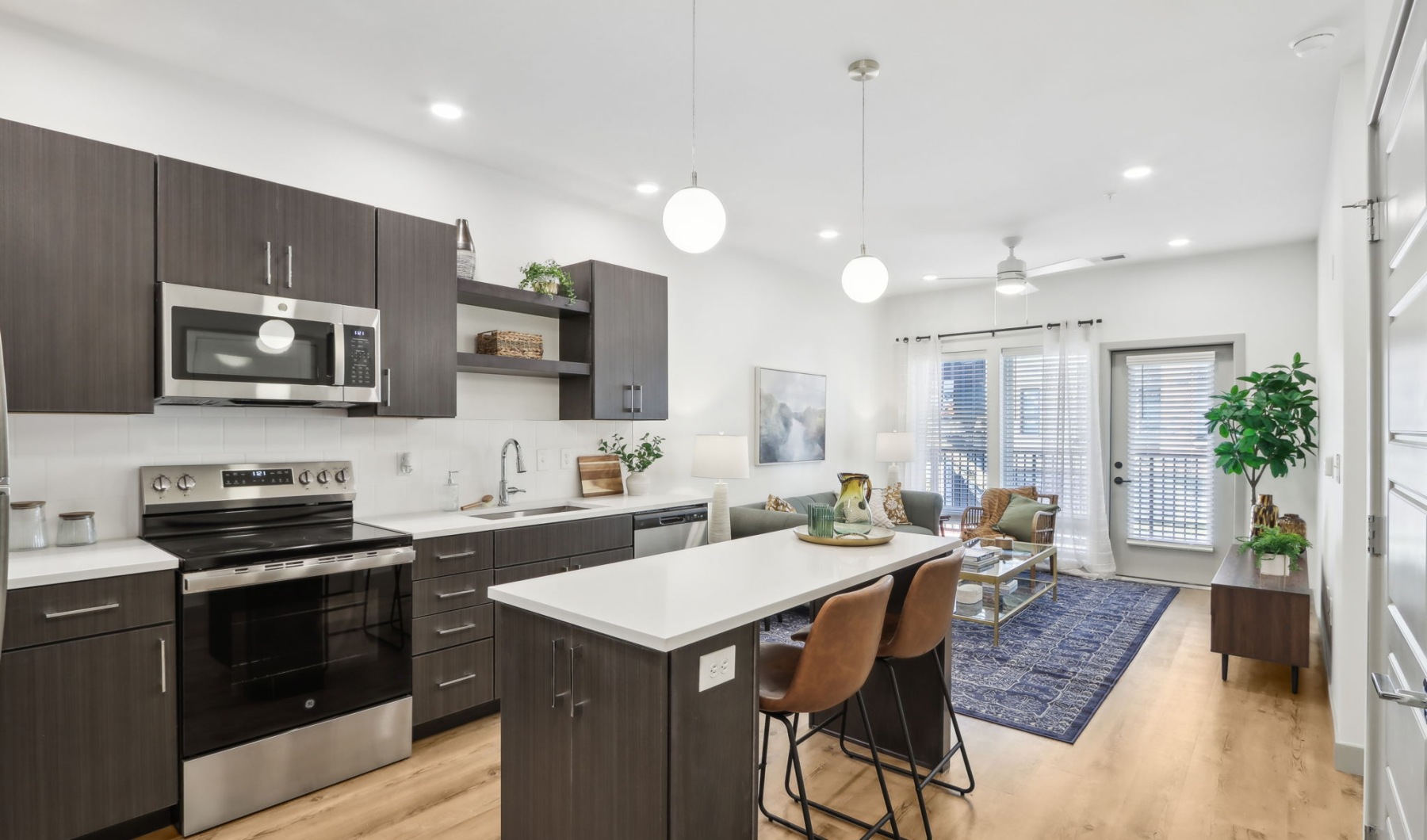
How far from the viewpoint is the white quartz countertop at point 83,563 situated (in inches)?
85.8

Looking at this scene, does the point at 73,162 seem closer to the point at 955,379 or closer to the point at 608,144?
the point at 608,144

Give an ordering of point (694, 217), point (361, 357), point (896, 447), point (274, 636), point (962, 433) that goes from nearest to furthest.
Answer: point (694, 217) < point (274, 636) < point (361, 357) < point (896, 447) < point (962, 433)

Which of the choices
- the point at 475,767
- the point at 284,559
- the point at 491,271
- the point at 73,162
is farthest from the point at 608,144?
the point at 475,767

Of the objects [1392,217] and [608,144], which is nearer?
[1392,217]

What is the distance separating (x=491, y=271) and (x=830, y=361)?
3.82 m

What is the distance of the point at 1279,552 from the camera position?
3936mm

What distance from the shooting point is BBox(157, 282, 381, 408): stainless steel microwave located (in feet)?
8.74

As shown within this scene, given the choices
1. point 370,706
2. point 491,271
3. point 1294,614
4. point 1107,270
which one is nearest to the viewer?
point 370,706

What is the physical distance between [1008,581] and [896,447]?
2.02 m

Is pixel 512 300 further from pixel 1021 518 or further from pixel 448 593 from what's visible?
pixel 1021 518

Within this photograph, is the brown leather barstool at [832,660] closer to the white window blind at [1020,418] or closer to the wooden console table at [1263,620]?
the wooden console table at [1263,620]

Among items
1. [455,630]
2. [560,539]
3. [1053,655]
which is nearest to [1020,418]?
[1053,655]

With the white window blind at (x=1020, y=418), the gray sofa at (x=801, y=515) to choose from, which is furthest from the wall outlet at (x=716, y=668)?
the white window blind at (x=1020, y=418)

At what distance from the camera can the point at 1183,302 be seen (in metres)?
6.12
